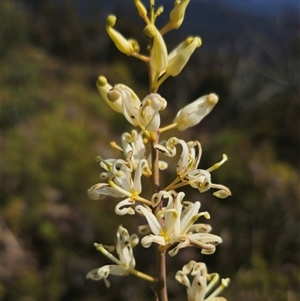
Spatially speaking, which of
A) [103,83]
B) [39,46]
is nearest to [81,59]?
[39,46]

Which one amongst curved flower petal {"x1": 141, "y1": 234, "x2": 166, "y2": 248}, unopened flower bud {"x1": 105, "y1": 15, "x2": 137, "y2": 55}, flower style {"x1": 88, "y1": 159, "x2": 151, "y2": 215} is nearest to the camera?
curved flower petal {"x1": 141, "y1": 234, "x2": 166, "y2": 248}

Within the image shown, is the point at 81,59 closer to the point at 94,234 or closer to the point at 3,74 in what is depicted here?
the point at 3,74

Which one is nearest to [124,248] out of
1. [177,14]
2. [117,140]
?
[177,14]

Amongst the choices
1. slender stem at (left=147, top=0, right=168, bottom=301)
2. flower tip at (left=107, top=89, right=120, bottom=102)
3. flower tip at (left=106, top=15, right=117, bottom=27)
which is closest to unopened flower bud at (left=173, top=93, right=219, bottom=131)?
slender stem at (left=147, top=0, right=168, bottom=301)

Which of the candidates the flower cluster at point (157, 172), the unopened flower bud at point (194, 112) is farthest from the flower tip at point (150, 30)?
the unopened flower bud at point (194, 112)

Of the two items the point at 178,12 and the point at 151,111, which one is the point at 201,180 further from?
the point at 178,12

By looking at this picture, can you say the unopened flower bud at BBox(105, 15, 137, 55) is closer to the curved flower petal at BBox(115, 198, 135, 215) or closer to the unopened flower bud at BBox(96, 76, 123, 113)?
the unopened flower bud at BBox(96, 76, 123, 113)

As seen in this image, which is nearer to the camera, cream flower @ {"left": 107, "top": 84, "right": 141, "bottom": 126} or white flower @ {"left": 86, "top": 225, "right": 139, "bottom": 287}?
cream flower @ {"left": 107, "top": 84, "right": 141, "bottom": 126}
